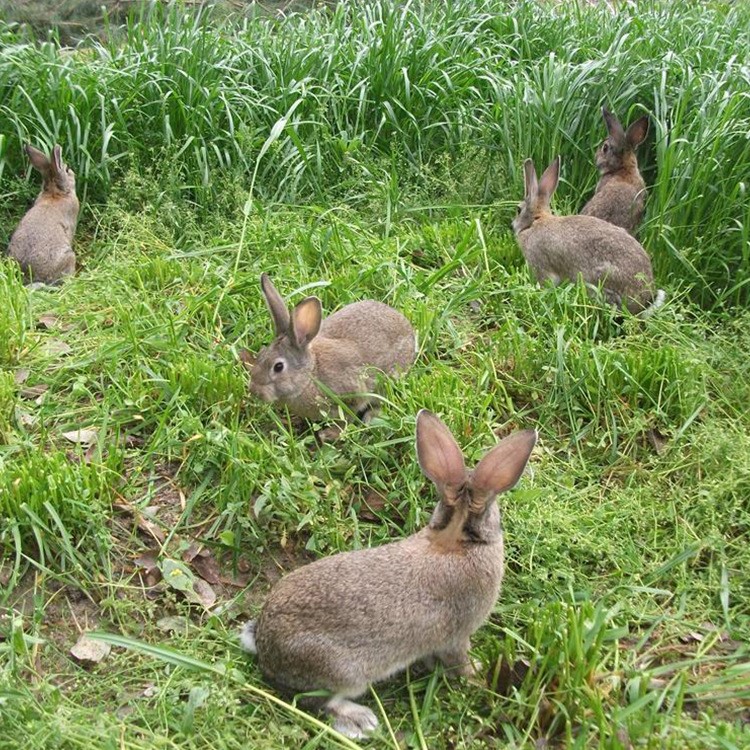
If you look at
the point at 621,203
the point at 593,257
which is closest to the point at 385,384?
the point at 593,257

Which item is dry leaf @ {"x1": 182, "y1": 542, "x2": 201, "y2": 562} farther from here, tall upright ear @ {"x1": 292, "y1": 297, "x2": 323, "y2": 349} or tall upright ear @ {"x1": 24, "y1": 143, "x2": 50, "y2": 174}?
tall upright ear @ {"x1": 24, "y1": 143, "x2": 50, "y2": 174}

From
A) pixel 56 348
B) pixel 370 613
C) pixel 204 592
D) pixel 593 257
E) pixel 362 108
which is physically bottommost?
pixel 204 592

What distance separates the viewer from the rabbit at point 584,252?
5008 millimetres

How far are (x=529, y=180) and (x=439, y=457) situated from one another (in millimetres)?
2980

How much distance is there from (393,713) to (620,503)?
145cm

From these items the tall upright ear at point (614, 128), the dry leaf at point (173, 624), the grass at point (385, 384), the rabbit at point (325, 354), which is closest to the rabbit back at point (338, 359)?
the rabbit at point (325, 354)

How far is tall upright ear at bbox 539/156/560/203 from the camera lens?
5605 mm

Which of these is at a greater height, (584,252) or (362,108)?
(362,108)

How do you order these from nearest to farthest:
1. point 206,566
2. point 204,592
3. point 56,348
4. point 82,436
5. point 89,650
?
point 89,650, point 204,592, point 206,566, point 82,436, point 56,348

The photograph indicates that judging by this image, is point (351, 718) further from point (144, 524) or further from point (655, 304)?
point (655, 304)

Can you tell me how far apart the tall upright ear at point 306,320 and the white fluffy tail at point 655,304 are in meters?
1.91

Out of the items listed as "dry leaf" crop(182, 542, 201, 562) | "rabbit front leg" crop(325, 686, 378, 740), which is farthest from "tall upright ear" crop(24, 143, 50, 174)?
"rabbit front leg" crop(325, 686, 378, 740)

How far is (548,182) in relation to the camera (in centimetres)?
562

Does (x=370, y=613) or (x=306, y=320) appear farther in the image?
(x=306, y=320)
